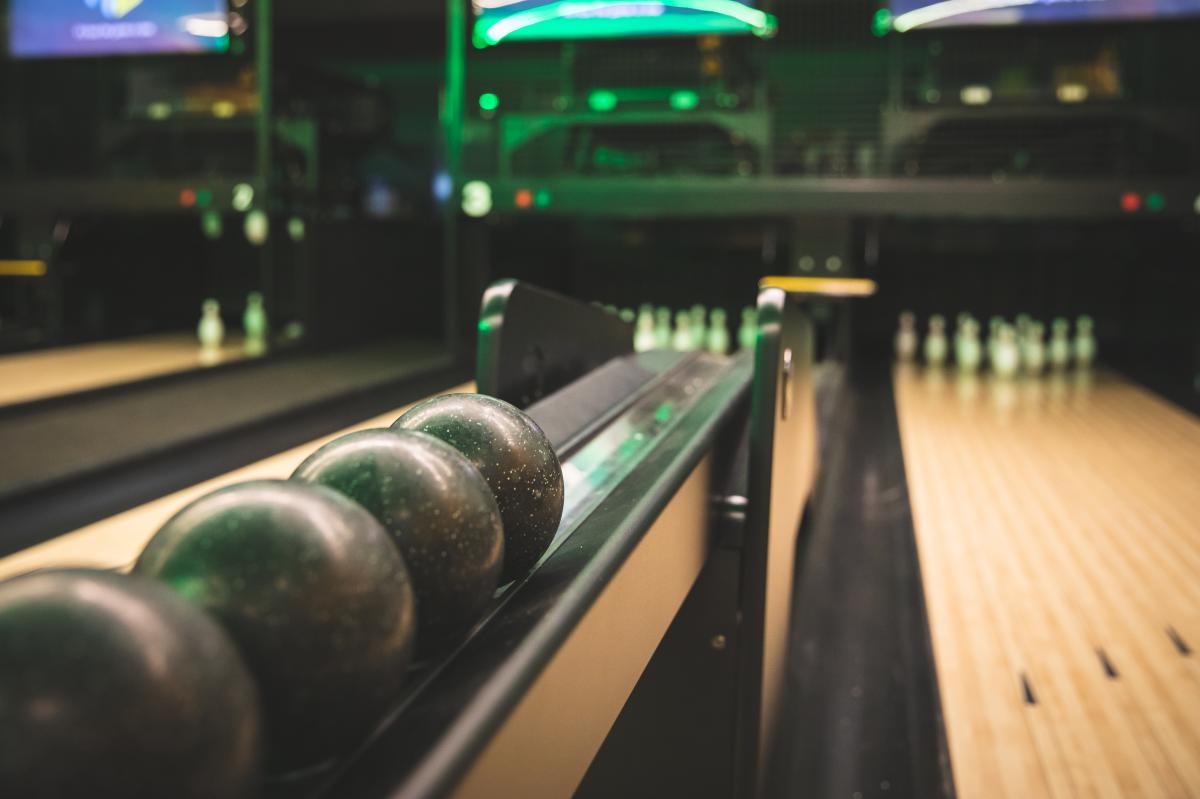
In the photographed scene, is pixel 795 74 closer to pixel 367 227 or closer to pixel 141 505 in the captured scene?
pixel 367 227

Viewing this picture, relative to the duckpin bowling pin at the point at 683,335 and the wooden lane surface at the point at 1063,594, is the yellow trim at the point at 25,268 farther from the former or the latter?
the wooden lane surface at the point at 1063,594

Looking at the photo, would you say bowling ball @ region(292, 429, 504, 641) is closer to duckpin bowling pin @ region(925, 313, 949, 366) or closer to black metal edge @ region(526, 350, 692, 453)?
black metal edge @ region(526, 350, 692, 453)

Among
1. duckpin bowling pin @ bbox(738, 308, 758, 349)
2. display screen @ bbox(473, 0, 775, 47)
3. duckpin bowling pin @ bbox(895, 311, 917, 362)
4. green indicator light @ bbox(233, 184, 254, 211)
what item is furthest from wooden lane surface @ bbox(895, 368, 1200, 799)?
green indicator light @ bbox(233, 184, 254, 211)

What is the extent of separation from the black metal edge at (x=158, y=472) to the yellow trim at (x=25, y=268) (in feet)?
8.20

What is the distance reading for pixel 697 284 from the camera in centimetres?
608

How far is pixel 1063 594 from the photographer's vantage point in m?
2.20

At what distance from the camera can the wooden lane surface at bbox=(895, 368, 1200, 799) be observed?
5.03ft

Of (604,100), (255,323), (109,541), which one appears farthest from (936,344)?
(109,541)

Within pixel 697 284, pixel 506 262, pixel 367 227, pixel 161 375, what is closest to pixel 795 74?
pixel 697 284

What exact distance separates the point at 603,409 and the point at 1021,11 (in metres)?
3.91

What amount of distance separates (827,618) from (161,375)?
2862 millimetres

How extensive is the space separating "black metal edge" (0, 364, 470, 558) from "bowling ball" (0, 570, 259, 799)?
192 cm

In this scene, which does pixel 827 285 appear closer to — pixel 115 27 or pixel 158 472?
pixel 158 472

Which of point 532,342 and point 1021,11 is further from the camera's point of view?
point 1021,11
